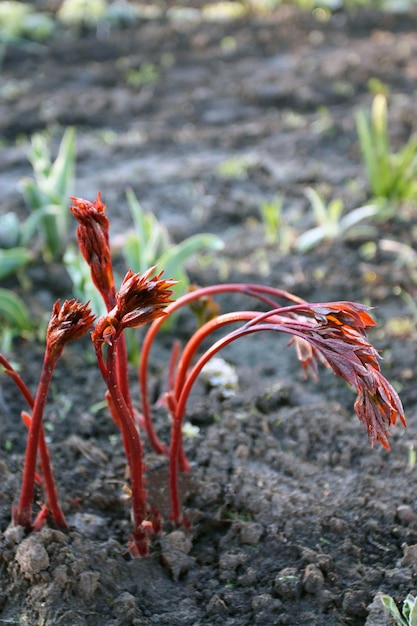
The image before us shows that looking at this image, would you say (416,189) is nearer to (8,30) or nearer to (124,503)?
(124,503)

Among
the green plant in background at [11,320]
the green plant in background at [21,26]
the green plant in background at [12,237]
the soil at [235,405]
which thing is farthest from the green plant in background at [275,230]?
the green plant in background at [21,26]

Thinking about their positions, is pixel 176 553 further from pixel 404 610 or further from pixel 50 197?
pixel 50 197

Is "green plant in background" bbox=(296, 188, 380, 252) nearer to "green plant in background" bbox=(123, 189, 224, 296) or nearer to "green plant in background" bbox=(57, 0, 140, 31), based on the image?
"green plant in background" bbox=(123, 189, 224, 296)

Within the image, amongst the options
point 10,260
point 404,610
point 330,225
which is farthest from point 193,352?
point 330,225

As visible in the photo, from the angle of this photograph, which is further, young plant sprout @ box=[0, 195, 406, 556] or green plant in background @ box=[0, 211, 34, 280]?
green plant in background @ box=[0, 211, 34, 280]

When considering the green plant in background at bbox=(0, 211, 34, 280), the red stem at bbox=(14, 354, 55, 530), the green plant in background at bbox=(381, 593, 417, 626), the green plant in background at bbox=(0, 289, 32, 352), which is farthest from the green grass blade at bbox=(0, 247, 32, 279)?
the green plant in background at bbox=(381, 593, 417, 626)

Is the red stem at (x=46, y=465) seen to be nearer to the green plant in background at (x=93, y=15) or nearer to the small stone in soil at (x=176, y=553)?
the small stone in soil at (x=176, y=553)
